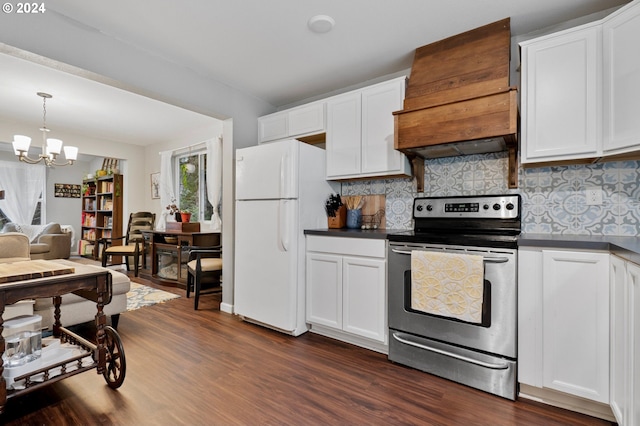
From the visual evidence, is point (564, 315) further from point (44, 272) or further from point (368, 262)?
point (44, 272)

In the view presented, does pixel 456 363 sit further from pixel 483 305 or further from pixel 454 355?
pixel 483 305

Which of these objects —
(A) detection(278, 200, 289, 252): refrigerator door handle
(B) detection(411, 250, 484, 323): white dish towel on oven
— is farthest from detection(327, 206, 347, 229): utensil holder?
(B) detection(411, 250, 484, 323): white dish towel on oven

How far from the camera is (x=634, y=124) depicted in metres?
1.65

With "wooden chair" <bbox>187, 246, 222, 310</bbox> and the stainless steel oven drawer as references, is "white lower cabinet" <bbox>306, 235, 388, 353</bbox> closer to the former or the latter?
the stainless steel oven drawer

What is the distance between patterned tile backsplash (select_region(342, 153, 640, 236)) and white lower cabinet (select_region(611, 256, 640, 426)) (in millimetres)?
672

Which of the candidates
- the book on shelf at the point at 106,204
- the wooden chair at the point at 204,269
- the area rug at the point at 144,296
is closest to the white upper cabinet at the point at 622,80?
the wooden chair at the point at 204,269

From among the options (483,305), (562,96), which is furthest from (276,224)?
(562,96)

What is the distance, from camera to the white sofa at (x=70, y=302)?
2.38 meters

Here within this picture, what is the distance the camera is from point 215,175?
4824 mm

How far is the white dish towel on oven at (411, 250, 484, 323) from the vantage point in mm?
1852

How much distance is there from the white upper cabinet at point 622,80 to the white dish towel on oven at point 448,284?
3.26 feet

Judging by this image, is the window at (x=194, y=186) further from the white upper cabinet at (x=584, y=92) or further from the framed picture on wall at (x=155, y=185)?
the white upper cabinet at (x=584, y=92)

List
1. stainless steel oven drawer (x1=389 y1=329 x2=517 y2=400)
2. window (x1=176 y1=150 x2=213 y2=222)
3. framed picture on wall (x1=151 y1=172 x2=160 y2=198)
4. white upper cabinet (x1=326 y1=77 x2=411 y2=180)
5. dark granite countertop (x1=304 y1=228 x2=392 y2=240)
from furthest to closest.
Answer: framed picture on wall (x1=151 y1=172 x2=160 y2=198) → window (x1=176 y1=150 x2=213 y2=222) → white upper cabinet (x1=326 y1=77 x2=411 y2=180) → dark granite countertop (x1=304 y1=228 x2=392 y2=240) → stainless steel oven drawer (x1=389 y1=329 x2=517 y2=400)

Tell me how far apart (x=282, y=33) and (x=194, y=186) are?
3.70m
